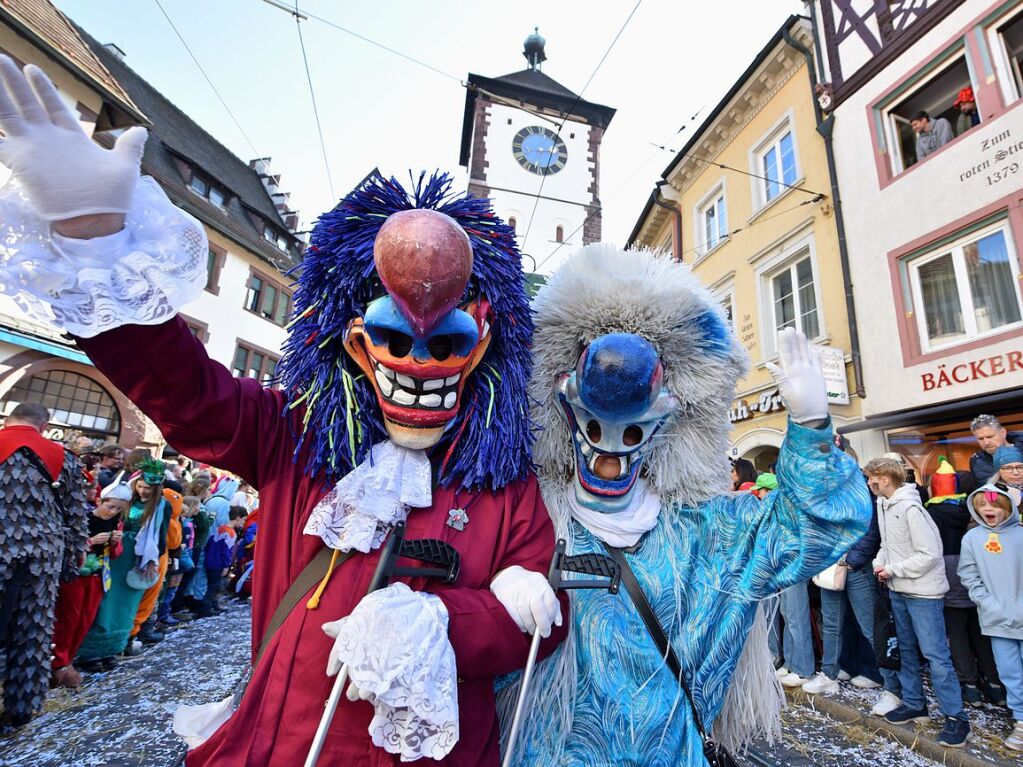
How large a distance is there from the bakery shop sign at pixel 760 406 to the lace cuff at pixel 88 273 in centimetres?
823

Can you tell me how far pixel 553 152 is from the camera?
22734 millimetres

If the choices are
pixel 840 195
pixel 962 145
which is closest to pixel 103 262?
pixel 962 145

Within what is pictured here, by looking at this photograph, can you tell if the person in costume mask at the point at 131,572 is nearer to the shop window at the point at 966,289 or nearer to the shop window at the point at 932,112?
the shop window at the point at 966,289

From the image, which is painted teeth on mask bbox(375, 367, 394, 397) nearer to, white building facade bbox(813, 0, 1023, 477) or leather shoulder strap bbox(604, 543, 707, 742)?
leather shoulder strap bbox(604, 543, 707, 742)

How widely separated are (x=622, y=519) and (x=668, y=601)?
24 centimetres

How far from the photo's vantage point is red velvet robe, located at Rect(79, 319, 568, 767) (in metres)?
1.04

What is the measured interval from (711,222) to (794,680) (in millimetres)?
9265

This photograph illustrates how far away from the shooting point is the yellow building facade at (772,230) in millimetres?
7926

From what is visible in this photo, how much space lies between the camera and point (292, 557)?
1227 millimetres

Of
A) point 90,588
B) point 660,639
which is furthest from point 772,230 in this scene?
point 90,588

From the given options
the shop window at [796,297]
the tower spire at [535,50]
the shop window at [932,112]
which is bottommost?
the shop window at [796,297]

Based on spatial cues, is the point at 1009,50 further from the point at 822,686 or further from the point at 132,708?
the point at 132,708

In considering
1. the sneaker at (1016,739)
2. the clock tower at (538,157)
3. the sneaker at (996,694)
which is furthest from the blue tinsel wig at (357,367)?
the clock tower at (538,157)

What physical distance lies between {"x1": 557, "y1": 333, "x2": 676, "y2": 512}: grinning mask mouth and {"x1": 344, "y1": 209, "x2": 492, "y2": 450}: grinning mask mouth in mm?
313
